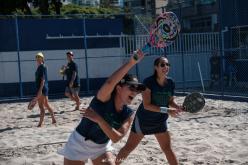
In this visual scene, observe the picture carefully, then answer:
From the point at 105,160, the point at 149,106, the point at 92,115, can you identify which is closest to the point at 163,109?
the point at 149,106

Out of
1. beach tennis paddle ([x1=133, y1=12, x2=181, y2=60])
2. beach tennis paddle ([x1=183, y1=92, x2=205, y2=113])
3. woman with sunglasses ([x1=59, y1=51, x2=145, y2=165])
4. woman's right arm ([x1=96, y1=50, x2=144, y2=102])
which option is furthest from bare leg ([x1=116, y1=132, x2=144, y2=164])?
woman's right arm ([x1=96, y1=50, x2=144, y2=102])

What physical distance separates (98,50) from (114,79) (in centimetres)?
1751

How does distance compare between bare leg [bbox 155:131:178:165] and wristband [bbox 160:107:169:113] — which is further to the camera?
bare leg [bbox 155:131:178:165]

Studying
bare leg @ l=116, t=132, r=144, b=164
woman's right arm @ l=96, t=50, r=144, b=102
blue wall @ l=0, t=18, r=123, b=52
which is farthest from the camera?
blue wall @ l=0, t=18, r=123, b=52

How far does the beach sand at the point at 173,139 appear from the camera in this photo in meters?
7.21

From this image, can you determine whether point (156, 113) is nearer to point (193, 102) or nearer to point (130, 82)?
point (193, 102)

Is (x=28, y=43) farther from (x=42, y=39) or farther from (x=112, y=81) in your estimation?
(x=112, y=81)

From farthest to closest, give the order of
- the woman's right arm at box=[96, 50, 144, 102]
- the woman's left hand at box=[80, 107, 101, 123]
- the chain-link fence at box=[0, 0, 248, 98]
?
the chain-link fence at box=[0, 0, 248, 98] → the woman's left hand at box=[80, 107, 101, 123] → the woman's right arm at box=[96, 50, 144, 102]

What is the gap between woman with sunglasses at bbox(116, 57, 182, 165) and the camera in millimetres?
5551

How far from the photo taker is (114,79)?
379 cm

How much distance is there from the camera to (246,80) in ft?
62.9

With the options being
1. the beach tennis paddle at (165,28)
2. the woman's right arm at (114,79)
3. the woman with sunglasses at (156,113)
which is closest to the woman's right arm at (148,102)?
the woman with sunglasses at (156,113)

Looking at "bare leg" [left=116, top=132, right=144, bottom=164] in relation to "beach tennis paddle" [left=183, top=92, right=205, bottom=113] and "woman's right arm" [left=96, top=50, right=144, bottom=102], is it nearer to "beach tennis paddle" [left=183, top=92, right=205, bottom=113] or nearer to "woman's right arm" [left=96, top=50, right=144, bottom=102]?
"beach tennis paddle" [left=183, top=92, right=205, bottom=113]

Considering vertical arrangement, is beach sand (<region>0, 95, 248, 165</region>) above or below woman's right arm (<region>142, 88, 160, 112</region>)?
below
